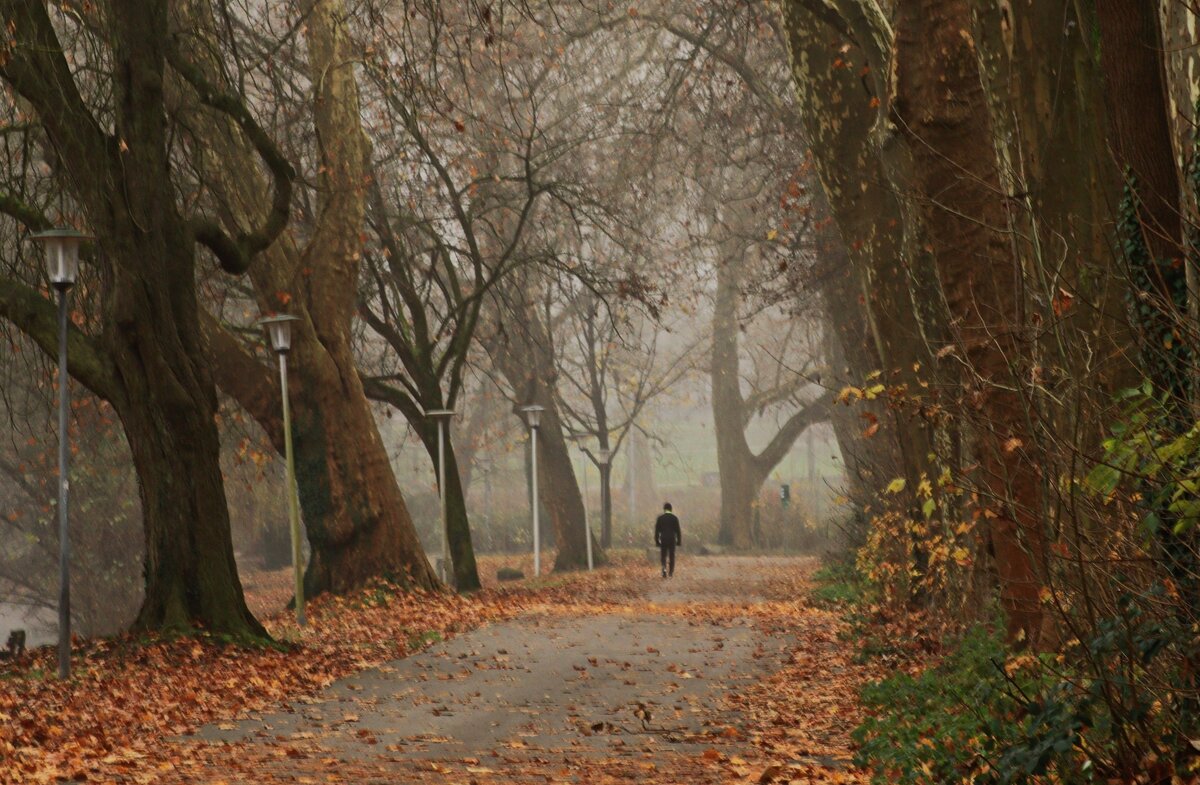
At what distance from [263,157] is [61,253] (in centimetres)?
343

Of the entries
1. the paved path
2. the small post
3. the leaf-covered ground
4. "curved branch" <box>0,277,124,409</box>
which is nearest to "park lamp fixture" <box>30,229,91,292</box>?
the small post

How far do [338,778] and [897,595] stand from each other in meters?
10.9

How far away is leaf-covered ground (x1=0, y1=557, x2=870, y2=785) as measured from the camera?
9094 millimetres

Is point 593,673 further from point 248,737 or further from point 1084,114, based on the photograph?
point 1084,114

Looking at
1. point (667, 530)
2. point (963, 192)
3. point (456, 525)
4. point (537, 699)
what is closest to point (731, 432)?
point (667, 530)

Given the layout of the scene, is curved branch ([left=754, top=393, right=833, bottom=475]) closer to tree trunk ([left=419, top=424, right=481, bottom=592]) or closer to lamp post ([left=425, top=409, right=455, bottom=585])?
tree trunk ([left=419, top=424, right=481, bottom=592])

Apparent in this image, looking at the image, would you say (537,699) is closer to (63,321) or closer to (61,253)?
(63,321)

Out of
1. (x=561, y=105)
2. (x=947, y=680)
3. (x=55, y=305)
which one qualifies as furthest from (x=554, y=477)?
(x=947, y=680)

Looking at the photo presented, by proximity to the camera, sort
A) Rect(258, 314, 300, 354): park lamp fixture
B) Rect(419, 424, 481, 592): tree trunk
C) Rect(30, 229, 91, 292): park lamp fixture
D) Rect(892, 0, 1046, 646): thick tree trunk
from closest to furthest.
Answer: Rect(892, 0, 1046, 646): thick tree trunk
Rect(30, 229, 91, 292): park lamp fixture
Rect(258, 314, 300, 354): park lamp fixture
Rect(419, 424, 481, 592): tree trunk

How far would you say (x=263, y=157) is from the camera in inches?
656

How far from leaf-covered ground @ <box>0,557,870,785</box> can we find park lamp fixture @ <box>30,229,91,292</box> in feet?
10.9

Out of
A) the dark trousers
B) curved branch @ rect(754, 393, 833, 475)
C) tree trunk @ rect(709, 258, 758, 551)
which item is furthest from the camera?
tree trunk @ rect(709, 258, 758, 551)

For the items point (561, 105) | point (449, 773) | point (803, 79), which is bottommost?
point (449, 773)

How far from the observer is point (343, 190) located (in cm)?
2338
